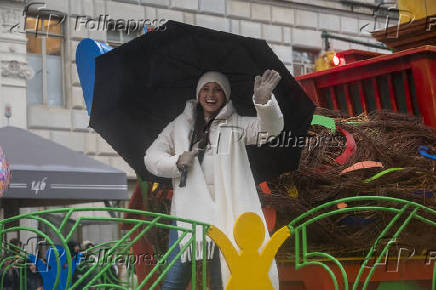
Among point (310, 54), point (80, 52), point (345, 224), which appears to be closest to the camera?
point (345, 224)

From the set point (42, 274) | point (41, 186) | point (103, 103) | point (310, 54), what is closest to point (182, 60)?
point (103, 103)

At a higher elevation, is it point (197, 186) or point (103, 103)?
point (103, 103)

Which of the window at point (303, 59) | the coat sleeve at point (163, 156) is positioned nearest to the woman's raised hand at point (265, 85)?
the coat sleeve at point (163, 156)

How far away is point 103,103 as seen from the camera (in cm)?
516

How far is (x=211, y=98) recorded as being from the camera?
495 cm

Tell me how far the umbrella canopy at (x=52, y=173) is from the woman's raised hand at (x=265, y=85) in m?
6.24

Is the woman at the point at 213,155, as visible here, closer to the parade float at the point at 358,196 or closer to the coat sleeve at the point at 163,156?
the coat sleeve at the point at 163,156

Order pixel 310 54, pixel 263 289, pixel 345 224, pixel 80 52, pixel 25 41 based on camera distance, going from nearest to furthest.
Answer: pixel 263 289 < pixel 345 224 < pixel 80 52 < pixel 25 41 < pixel 310 54

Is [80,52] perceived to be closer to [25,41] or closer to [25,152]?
[25,152]

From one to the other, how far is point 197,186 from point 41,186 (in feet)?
20.5

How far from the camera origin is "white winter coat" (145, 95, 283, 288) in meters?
4.59

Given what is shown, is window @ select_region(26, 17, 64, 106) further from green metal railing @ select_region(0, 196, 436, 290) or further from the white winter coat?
the white winter coat

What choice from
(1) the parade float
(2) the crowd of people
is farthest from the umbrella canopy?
(1) the parade float

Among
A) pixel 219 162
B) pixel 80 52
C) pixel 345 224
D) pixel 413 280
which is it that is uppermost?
pixel 80 52
